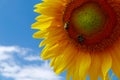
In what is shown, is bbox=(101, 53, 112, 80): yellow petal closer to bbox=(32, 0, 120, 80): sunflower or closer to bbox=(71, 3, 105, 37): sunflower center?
bbox=(32, 0, 120, 80): sunflower

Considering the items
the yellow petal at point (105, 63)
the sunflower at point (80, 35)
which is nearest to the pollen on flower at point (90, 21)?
the sunflower at point (80, 35)

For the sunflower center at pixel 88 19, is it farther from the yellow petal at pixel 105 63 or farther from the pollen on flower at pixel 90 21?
the yellow petal at pixel 105 63

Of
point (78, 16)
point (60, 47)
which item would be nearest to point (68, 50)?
point (60, 47)

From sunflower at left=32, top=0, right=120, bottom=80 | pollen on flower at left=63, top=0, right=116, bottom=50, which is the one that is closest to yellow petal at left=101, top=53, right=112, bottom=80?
sunflower at left=32, top=0, right=120, bottom=80

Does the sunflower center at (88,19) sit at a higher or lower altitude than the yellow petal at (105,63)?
higher

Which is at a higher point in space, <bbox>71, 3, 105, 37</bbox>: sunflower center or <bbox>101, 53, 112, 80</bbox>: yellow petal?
<bbox>71, 3, 105, 37</bbox>: sunflower center

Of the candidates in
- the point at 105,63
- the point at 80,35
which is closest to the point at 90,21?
the point at 80,35

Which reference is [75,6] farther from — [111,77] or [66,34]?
[111,77]
